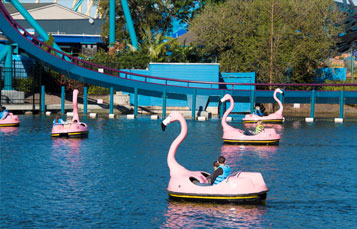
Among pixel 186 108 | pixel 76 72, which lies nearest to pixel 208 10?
pixel 186 108

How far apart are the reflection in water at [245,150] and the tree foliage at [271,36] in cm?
2495

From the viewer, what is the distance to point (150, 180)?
1758 centimetres

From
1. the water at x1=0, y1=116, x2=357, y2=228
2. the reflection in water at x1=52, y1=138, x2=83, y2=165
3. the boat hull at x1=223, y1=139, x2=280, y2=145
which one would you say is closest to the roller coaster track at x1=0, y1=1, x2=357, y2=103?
the water at x1=0, y1=116, x2=357, y2=228

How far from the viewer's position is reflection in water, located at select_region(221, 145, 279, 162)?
22.8m

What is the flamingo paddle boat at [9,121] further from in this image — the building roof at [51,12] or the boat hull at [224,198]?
the building roof at [51,12]

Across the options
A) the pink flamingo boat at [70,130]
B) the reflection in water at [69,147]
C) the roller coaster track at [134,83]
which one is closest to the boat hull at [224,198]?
the reflection in water at [69,147]

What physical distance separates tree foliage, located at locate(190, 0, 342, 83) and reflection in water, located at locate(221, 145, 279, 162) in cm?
2495

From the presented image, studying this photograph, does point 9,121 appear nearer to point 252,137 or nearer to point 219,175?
point 252,137

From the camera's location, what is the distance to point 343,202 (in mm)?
14914

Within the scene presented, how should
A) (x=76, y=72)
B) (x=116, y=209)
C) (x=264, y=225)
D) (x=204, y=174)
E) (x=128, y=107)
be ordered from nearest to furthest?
(x=264, y=225), (x=116, y=209), (x=204, y=174), (x=76, y=72), (x=128, y=107)

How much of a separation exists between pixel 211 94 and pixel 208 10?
1625cm

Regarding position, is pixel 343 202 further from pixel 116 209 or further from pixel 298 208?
pixel 116 209

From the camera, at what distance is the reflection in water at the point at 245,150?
896 inches

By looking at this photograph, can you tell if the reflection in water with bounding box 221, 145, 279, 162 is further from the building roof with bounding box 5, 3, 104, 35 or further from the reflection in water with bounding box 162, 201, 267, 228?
the building roof with bounding box 5, 3, 104, 35
